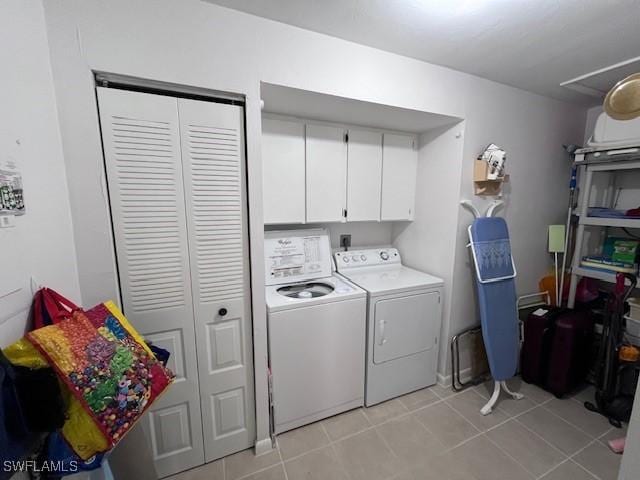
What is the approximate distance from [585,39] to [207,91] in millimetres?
2095

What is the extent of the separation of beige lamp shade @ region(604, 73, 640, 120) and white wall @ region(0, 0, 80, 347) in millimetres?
1962

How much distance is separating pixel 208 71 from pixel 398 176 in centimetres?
166

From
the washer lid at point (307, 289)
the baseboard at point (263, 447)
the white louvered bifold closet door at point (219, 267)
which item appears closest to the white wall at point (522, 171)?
the washer lid at point (307, 289)

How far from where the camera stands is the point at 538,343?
7.09 feet

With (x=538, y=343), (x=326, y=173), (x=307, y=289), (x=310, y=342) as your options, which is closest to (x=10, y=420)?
(x=310, y=342)

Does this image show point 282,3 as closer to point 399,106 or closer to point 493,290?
point 399,106

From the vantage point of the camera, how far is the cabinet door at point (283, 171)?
1.88 metres

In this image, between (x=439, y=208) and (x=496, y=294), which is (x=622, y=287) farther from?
(x=439, y=208)

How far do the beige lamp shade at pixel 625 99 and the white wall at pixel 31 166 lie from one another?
196 cm

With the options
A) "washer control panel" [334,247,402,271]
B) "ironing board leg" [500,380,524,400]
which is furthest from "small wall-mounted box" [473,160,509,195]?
"ironing board leg" [500,380,524,400]

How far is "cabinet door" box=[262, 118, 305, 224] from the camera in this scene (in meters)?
1.88

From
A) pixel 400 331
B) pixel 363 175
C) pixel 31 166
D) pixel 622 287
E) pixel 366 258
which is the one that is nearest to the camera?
pixel 31 166

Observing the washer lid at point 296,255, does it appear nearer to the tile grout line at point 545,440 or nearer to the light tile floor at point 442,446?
the light tile floor at point 442,446

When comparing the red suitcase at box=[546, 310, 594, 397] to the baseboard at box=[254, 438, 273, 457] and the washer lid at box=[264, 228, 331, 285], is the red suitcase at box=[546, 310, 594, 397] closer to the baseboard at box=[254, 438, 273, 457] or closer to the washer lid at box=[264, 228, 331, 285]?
the washer lid at box=[264, 228, 331, 285]
